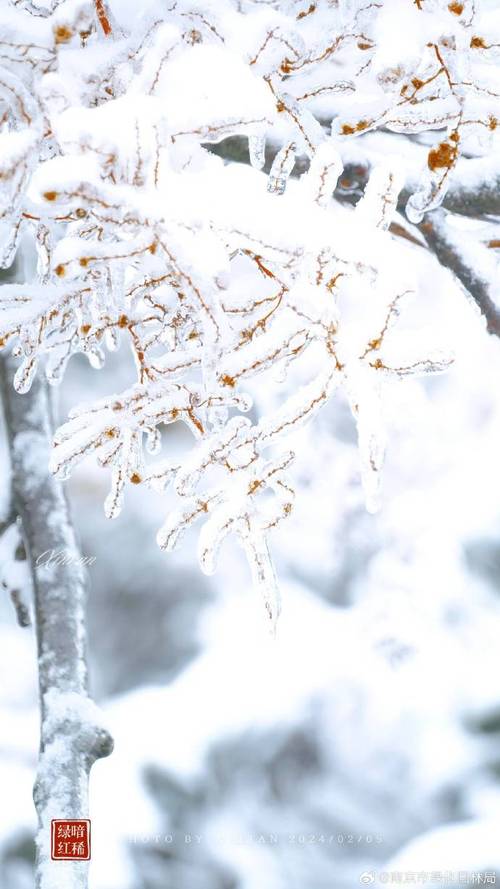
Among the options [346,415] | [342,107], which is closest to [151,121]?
[342,107]

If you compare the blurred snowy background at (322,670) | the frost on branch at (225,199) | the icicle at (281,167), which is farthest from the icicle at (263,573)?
the blurred snowy background at (322,670)

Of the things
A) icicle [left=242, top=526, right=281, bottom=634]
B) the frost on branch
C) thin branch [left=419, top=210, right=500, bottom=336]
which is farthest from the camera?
thin branch [left=419, top=210, right=500, bottom=336]

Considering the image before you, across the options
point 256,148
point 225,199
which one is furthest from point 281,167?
point 225,199

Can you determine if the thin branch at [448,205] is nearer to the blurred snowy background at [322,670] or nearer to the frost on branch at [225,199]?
the frost on branch at [225,199]

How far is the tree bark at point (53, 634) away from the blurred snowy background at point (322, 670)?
1.39 feet

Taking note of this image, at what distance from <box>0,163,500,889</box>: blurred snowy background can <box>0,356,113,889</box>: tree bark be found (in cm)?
42

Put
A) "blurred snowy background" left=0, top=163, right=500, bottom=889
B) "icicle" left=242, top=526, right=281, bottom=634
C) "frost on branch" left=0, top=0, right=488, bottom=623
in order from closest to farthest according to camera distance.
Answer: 1. "frost on branch" left=0, top=0, right=488, bottom=623
2. "icicle" left=242, top=526, right=281, bottom=634
3. "blurred snowy background" left=0, top=163, right=500, bottom=889

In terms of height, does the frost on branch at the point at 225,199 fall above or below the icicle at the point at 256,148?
below

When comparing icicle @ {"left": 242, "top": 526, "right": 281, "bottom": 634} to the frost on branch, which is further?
icicle @ {"left": 242, "top": 526, "right": 281, "bottom": 634}

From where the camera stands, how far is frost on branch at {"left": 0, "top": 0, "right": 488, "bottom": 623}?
0.36 m

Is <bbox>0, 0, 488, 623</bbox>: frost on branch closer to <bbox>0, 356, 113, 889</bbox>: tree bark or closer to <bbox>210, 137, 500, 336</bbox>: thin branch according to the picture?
<bbox>210, 137, 500, 336</bbox>: thin branch

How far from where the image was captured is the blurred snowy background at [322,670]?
1533mm

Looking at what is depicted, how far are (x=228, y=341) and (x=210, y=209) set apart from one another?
110 millimetres

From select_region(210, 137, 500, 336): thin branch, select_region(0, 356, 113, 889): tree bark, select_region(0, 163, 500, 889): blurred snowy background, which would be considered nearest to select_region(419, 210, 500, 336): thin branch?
select_region(210, 137, 500, 336): thin branch
